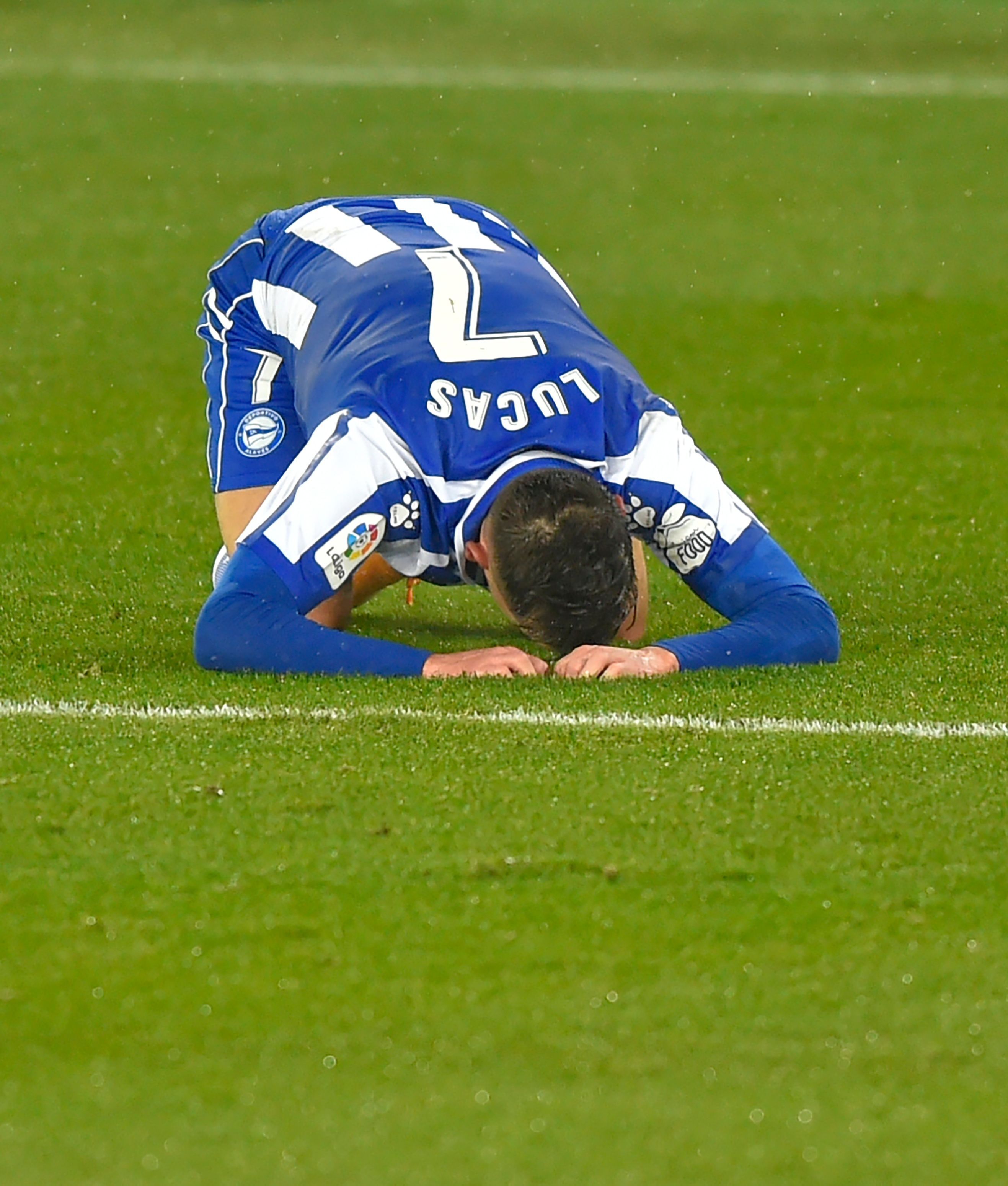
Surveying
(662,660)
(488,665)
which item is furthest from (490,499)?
(662,660)

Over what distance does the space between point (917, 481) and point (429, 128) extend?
372 inches

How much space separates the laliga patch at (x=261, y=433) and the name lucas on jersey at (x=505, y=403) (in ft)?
3.83

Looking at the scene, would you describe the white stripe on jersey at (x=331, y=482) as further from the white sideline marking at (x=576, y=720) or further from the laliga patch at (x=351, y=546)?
the white sideline marking at (x=576, y=720)

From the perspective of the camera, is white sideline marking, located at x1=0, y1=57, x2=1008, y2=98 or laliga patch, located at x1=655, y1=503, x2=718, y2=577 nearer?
laliga patch, located at x1=655, y1=503, x2=718, y2=577

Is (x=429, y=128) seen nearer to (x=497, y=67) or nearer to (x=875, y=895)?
(x=497, y=67)

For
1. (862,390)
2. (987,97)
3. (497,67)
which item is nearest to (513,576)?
(862,390)

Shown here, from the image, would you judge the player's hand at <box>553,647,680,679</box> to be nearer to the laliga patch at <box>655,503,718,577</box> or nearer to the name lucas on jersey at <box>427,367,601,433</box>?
the laliga patch at <box>655,503,718,577</box>

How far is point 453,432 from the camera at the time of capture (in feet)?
14.4

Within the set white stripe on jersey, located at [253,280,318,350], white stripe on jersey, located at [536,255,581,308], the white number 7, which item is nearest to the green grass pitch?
the white number 7

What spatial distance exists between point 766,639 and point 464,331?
958 millimetres

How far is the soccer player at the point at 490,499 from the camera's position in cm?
431

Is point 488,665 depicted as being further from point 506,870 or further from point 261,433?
point 261,433

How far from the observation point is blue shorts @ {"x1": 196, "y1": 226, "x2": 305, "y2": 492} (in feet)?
18.1

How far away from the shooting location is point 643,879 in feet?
11.5
